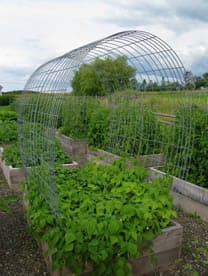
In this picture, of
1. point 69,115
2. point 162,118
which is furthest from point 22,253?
point 69,115

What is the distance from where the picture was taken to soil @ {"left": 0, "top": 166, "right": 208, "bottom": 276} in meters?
2.23

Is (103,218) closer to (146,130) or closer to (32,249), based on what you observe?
(32,249)

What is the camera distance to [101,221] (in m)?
1.92

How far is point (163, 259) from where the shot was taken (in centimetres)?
224

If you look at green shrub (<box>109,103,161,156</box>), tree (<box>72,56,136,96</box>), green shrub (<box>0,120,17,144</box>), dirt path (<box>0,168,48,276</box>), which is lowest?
dirt path (<box>0,168,48,276</box>)

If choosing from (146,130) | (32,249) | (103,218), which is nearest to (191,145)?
(146,130)

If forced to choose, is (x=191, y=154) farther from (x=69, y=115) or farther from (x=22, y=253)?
(x=69, y=115)

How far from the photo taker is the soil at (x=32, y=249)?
87.7 inches

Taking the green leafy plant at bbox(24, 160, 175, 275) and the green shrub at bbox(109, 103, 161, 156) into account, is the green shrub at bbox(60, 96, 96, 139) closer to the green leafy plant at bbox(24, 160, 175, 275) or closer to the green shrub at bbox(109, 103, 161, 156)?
the green shrub at bbox(109, 103, 161, 156)

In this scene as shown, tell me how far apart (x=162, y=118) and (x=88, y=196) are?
2324 millimetres

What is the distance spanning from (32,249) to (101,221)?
3.01 ft

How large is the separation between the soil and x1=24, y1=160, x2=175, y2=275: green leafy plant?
0.88 feet

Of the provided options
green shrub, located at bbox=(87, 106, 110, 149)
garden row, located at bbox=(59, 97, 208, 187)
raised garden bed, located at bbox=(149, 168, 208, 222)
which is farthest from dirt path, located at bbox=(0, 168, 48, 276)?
green shrub, located at bbox=(87, 106, 110, 149)

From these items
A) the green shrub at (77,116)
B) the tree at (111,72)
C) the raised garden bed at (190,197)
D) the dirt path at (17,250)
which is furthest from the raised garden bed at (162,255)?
the green shrub at (77,116)
